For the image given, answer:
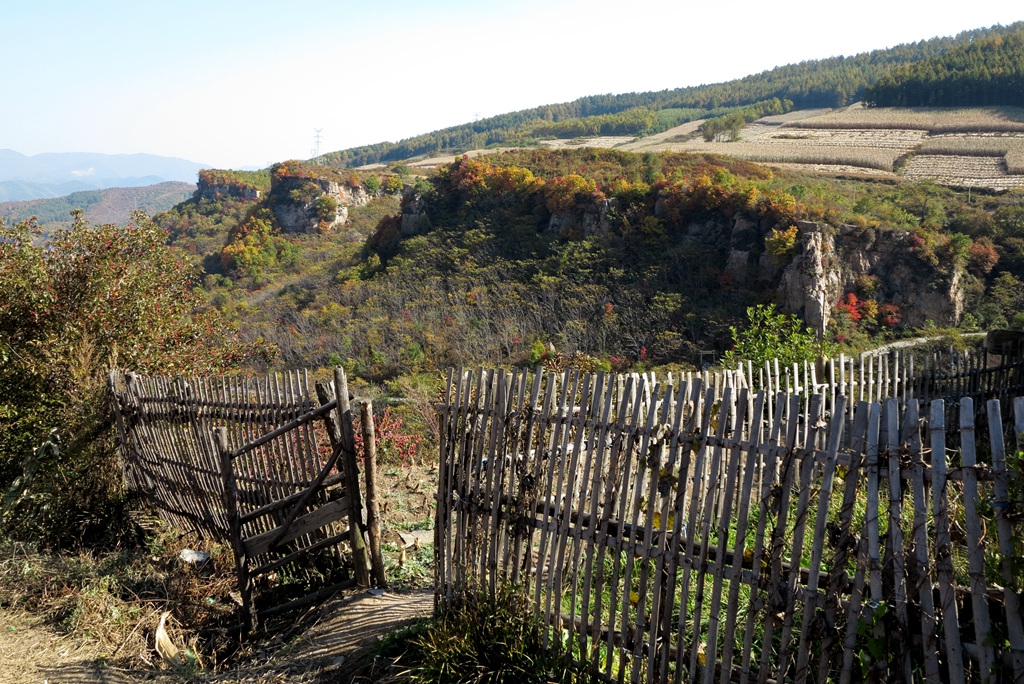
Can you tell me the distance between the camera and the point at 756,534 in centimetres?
256

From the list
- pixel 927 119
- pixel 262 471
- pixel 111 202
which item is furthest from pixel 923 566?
pixel 111 202

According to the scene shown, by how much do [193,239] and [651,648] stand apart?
6064 centimetres

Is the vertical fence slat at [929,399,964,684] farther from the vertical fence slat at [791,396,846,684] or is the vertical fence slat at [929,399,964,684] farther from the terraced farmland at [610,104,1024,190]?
the terraced farmland at [610,104,1024,190]

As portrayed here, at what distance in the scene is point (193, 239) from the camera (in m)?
55.2

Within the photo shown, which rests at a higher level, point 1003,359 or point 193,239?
point 193,239

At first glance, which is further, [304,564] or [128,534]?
[128,534]

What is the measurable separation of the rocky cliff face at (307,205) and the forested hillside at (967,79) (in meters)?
49.7

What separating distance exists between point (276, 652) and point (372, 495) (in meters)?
1.23

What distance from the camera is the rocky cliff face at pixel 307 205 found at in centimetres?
4947

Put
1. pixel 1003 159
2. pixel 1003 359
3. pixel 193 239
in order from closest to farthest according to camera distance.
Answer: pixel 1003 359, pixel 1003 159, pixel 193 239

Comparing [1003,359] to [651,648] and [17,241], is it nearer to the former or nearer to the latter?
[651,648]

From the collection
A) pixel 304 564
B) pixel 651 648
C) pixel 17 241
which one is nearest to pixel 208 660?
pixel 304 564

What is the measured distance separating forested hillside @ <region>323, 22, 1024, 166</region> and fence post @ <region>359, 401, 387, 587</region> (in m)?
69.9

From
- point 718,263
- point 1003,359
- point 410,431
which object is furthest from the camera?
point 718,263
